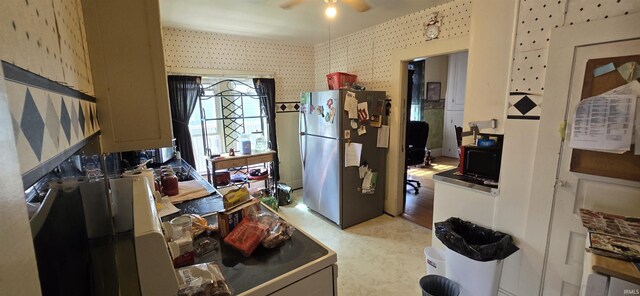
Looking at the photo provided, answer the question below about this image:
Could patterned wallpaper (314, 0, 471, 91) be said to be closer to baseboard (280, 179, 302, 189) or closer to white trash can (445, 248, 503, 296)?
baseboard (280, 179, 302, 189)

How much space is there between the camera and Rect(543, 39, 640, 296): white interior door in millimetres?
1280

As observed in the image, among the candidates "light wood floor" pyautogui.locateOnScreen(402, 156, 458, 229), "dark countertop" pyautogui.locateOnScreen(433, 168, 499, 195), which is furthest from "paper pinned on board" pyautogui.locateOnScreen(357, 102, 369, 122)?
"light wood floor" pyautogui.locateOnScreen(402, 156, 458, 229)

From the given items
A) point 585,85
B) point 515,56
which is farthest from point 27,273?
point 515,56

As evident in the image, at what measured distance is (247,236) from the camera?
111 cm

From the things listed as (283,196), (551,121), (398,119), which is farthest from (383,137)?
(551,121)

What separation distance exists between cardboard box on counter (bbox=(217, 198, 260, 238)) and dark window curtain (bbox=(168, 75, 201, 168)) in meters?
2.36

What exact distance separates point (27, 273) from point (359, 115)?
279cm

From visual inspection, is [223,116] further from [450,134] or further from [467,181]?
[450,134]

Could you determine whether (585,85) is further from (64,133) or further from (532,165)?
(64,133)

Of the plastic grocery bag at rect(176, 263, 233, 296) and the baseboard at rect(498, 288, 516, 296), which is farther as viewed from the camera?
the baseboard at rect(498, 288, 516, 296)

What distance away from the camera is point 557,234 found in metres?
1.50

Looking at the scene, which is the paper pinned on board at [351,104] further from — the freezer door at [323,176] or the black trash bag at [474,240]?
the black trash bag at [474,240]

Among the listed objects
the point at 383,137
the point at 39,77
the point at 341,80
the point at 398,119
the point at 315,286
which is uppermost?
the point at 341,80

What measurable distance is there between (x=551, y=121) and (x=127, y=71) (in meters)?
2.11
